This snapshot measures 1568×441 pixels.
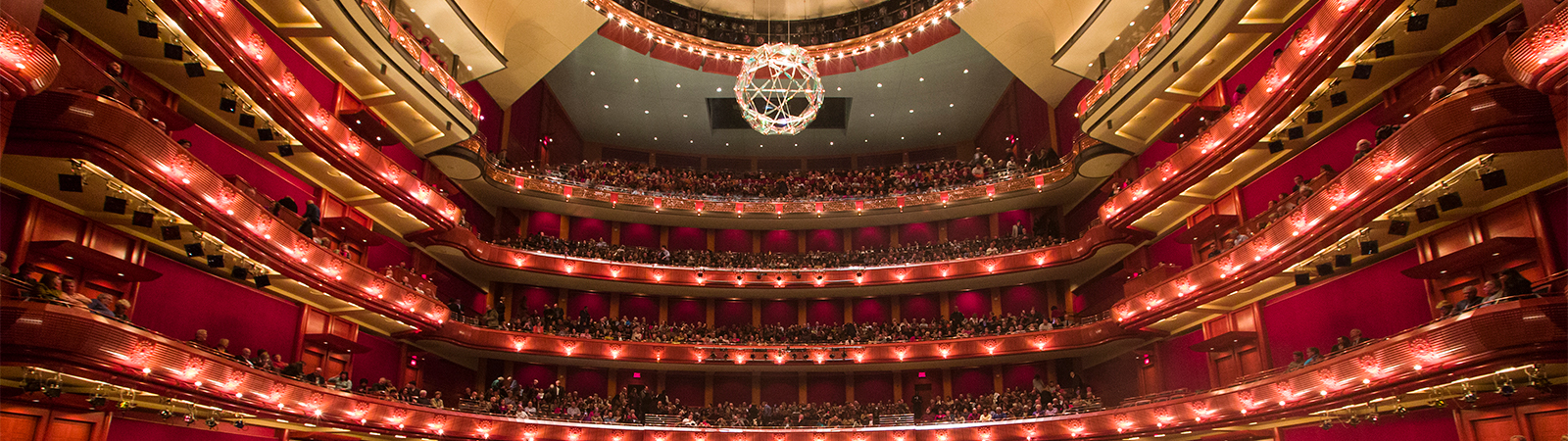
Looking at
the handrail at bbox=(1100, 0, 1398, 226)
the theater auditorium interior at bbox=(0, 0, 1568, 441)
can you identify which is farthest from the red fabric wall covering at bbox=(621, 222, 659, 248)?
the handrail at bbox=(1100, 0, 1398, 226)

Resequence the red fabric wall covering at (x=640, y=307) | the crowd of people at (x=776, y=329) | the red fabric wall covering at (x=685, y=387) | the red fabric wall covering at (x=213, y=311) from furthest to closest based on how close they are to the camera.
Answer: the red fabric wall covering at (x=640, y=307)
the red fabric wall covering at (x=685, y=387)
the crowd of people at (x=776, y=329)
the red fabric wall covering at (x=213, y=311)

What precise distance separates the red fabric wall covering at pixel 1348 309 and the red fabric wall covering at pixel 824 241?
16142mm

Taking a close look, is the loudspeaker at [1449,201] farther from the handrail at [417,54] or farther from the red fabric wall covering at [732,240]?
the red fabric wall covering at [732,240]

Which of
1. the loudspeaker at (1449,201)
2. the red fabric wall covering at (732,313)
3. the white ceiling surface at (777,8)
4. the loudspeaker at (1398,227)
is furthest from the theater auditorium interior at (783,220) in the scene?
the loudspeaker at (1398,227)

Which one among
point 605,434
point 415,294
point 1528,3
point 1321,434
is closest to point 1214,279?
point 1321,434

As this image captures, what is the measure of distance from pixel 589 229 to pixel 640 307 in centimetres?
347

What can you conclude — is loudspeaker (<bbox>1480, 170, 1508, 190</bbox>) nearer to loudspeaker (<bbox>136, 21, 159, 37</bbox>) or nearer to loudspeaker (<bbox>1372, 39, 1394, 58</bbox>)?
loudspeaker (<bbox>1372, 39, 1394, 58</bbox>)

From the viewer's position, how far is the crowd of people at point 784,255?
90.1ft

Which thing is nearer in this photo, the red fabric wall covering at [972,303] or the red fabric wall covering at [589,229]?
the red fabric wall covering at [972,303]

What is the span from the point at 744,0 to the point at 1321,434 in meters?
19.7

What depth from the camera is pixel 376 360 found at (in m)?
22.5

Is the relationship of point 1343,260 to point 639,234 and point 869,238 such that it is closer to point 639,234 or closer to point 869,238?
point 869,238

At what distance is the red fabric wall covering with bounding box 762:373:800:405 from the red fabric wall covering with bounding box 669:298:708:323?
10.6 ft

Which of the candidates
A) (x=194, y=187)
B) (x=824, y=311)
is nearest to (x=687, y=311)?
(x=824, y=311)
